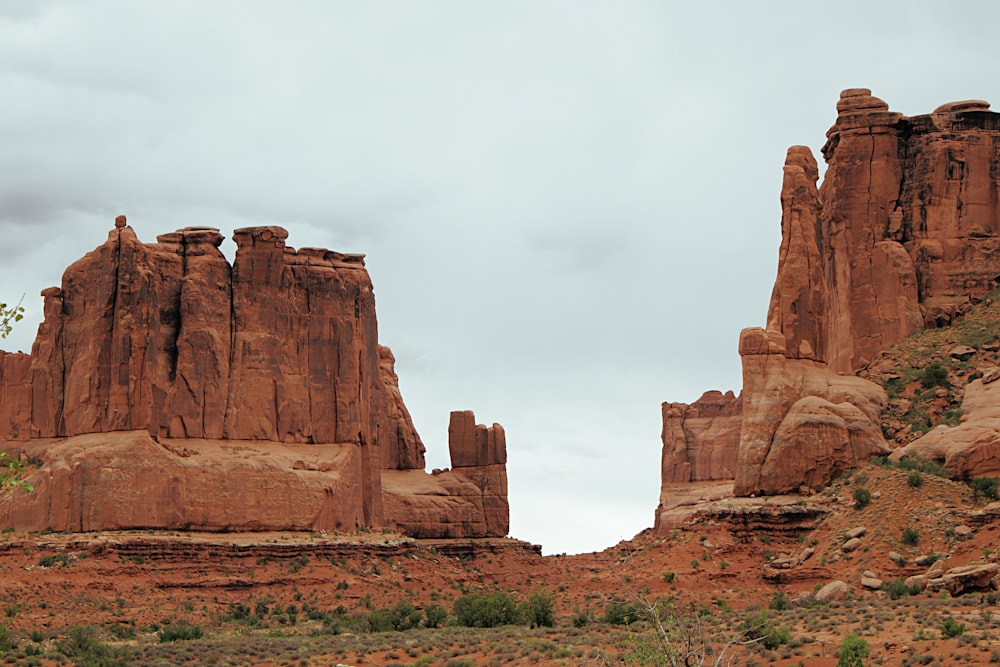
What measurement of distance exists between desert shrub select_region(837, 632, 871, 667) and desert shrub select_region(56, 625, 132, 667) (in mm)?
21532

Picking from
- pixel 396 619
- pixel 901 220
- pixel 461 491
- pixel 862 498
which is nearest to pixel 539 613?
pixel 396 619

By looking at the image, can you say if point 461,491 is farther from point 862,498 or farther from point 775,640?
point 775,640

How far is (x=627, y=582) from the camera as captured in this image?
6172cm

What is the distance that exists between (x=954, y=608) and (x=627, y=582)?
58.5 feet

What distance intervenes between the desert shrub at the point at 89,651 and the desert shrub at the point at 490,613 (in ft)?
43.4

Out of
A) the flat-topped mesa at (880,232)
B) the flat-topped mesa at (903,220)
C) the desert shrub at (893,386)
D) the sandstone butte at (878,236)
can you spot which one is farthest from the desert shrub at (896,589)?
the flat-topped mesa at (903,220)

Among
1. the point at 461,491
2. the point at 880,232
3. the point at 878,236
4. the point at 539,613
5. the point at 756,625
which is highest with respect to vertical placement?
the point at 880,232

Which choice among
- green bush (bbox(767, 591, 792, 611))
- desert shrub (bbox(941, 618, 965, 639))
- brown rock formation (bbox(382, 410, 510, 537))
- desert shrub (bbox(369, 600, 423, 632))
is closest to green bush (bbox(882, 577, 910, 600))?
green bush (bbox(767, 591, 792, 611))

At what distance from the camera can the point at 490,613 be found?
59.9m

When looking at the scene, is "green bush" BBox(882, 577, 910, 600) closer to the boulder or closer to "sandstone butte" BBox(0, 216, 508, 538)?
the boulder

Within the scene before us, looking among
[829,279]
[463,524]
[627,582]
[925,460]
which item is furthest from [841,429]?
[463,524]

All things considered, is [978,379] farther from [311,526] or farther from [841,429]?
[311,526]

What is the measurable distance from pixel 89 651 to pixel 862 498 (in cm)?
2773

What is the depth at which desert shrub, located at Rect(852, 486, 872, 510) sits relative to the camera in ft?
196
